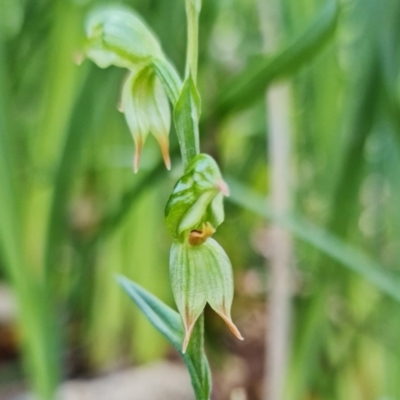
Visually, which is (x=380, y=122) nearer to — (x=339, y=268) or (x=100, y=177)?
(x=339, y=268)

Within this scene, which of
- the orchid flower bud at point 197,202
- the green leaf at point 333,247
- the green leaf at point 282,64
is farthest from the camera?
the green leaf at point 333,247

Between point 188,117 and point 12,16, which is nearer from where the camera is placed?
point 188,117

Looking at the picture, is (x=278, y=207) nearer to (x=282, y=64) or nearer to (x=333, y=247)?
(x=333, y=247)

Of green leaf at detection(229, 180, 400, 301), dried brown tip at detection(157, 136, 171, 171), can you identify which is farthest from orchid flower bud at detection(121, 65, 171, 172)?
green leaf at detection(229, 180, 400, 301)

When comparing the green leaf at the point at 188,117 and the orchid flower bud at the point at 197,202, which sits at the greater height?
the green leaf at the point at 188,117

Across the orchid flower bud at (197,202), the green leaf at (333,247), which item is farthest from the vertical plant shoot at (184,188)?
the green leaf at (333,247)

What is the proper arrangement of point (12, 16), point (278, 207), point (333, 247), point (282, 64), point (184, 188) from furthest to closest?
1. point (12, 16)
2. point (278, 207)
3. point (333, 247)
4. point (282, 64)
5. point (184, 188)

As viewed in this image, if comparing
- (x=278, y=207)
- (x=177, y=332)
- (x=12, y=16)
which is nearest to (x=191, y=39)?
(x=177, y=332)

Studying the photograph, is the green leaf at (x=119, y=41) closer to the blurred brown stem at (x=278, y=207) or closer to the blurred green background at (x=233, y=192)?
the blurred green background at (x=233, y=192)
